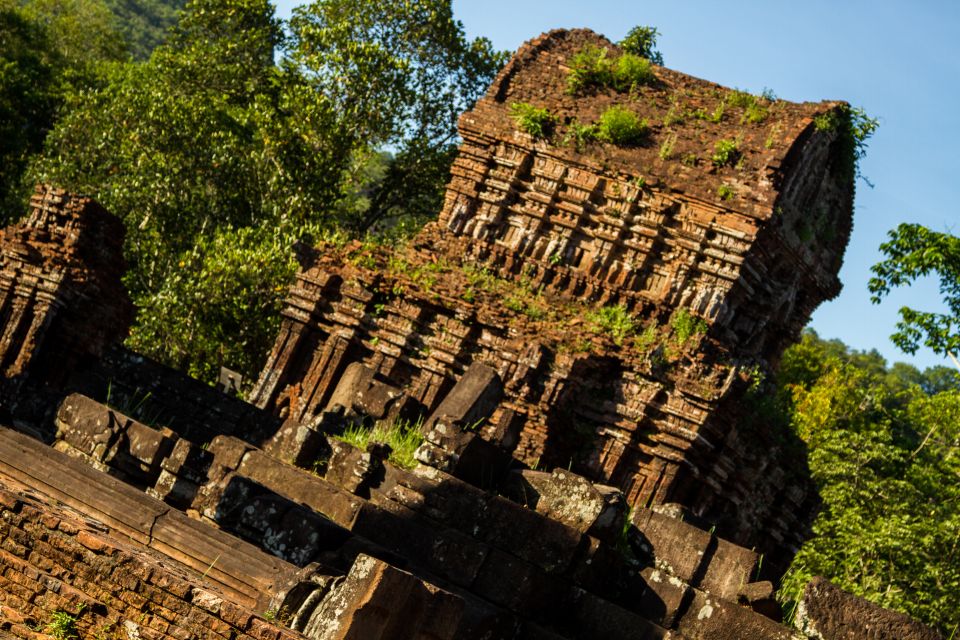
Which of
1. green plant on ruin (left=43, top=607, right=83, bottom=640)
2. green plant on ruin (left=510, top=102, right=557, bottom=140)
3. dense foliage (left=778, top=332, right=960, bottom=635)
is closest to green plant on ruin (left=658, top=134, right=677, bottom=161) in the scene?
green plant on ruin (left=510, top=102, right=557, bottom=140)

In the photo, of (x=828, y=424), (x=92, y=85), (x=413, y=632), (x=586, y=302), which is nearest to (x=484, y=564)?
(x=413, y=632)

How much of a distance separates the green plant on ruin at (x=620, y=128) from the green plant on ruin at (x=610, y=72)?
1.31 meters

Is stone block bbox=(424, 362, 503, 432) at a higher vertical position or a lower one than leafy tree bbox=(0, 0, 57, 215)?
lower

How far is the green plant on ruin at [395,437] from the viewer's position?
9984 millimetres

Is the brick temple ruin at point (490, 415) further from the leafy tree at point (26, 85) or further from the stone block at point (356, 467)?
the leafy tree at point (26, 85)

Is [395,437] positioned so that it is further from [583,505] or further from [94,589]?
[94,589]

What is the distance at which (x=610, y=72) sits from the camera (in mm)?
18328

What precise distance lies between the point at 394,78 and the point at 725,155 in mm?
10715

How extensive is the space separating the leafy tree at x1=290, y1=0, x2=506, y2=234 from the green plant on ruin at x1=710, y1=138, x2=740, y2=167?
33.7 ft

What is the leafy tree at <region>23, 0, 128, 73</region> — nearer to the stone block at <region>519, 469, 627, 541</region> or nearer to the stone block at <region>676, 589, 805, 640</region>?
the stone block at <region>519, 469, 627, 541</region>

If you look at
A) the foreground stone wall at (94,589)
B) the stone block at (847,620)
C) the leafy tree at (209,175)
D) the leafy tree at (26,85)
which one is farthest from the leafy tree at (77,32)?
the stone block at (847,620)

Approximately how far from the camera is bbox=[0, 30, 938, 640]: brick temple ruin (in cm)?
692

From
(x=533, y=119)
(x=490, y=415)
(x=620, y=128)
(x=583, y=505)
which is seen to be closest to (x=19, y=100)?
(x=533, y=119)

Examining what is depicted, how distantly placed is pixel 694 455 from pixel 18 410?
7833 mm
